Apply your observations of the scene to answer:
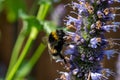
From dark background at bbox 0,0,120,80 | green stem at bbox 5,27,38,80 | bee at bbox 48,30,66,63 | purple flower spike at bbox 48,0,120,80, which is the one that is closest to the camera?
purple flower spike at bbox 48,0,120,80

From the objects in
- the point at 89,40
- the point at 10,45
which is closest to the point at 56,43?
the point at 89,40

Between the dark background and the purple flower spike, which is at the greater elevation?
the purple flower spike

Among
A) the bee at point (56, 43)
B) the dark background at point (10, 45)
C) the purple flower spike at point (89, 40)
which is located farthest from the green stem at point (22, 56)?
the dark background at point (10, 45)

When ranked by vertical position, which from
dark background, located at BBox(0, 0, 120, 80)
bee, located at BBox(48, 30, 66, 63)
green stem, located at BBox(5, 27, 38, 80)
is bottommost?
dark background, located at BBox(0, 0, 120, 80)

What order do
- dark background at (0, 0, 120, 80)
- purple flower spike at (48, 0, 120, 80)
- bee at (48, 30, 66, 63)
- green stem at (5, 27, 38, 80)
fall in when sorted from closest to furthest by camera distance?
1. purple flower spike at (48, 0, 120, 80)
2. bee at (48, 30, 66, 63)
3. green stem at (5, 27, 38, 80)
4. dark background at (0, 0, 120, 80)

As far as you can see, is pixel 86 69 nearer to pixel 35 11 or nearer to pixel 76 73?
pixel 76 73

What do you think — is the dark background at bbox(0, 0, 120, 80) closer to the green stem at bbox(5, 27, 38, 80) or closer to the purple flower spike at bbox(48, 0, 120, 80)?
the green stem at bbox(5, 27, 38, 80)

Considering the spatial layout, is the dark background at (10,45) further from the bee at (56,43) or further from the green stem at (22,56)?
the bee at (56,43)

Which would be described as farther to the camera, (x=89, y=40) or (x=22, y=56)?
(x=22, y=56)

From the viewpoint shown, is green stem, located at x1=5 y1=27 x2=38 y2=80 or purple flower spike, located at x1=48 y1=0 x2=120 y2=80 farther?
green stem, located at x1=5 y1=27 x2=38 y2=80

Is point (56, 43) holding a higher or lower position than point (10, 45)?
higher

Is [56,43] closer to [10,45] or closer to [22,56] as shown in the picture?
[22,56]

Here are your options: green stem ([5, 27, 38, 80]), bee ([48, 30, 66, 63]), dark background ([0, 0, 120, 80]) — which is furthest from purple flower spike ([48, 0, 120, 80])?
dark background ([0, 0, 120, 80])
